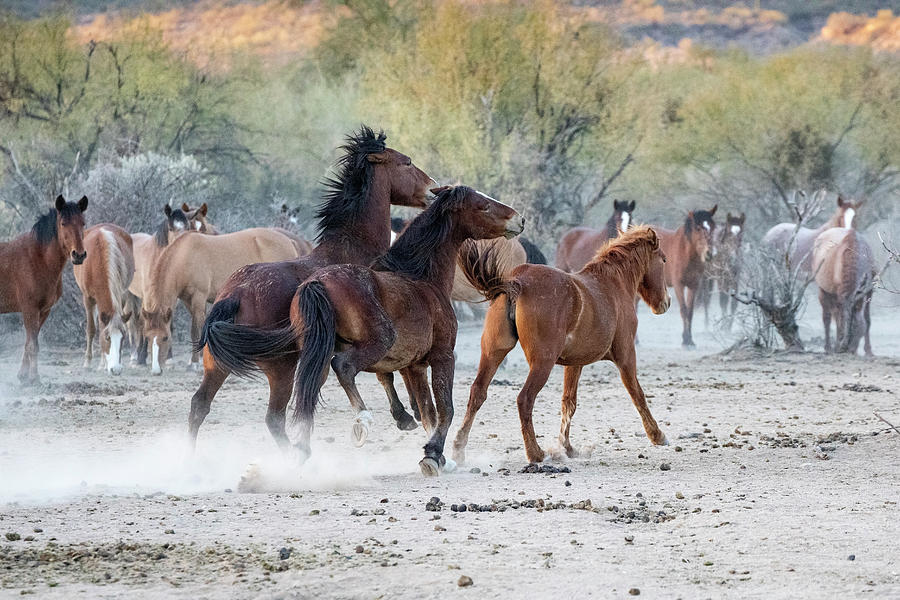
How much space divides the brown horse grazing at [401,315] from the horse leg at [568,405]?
1.09m

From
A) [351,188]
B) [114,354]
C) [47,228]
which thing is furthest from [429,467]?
[114,354]

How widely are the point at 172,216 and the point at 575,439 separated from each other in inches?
Result: 352

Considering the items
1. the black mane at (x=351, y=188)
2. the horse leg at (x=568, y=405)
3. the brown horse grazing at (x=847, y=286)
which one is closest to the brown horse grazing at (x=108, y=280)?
the black mane at (x=351, y=188)

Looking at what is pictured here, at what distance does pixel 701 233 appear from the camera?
65.4ft

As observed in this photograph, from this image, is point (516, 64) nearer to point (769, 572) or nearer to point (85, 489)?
point (85, 489)

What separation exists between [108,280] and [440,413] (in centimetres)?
867

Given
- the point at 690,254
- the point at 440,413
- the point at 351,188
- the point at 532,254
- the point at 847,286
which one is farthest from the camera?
the point at 690,254

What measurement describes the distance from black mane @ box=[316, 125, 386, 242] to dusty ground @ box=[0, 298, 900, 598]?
5.55 feet

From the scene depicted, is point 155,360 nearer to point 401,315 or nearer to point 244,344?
point 244,344

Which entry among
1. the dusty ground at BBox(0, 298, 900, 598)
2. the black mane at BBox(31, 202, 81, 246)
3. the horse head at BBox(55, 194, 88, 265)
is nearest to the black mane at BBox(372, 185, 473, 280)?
the dusty ground at BBox(0, 298, 900, 598)

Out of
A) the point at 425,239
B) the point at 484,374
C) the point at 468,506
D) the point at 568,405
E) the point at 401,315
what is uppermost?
the point at 425,239

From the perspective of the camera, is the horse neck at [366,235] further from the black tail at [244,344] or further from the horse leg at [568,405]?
the horse leg at [568,405]

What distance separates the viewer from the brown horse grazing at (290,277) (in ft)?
23.8

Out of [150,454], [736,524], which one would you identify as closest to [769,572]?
[736,524]
